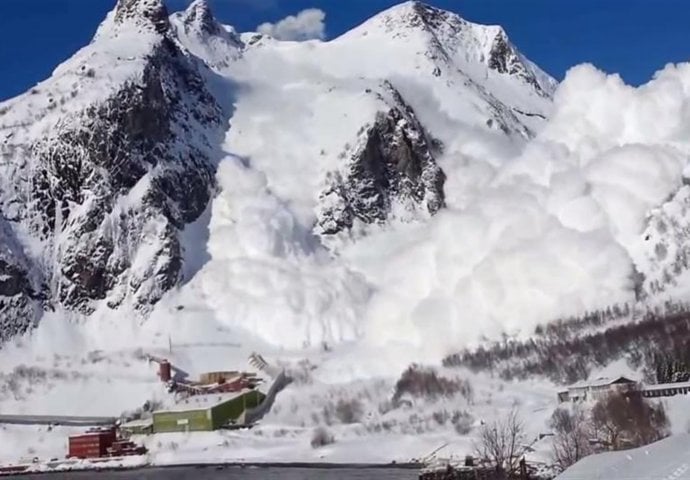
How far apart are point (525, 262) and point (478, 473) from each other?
6524 centimetres

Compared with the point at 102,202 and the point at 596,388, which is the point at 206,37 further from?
the point at 596,388

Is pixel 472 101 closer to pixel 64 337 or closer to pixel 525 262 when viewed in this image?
pixel 525 262

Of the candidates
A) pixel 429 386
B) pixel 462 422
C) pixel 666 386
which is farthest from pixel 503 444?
pixel 429 386

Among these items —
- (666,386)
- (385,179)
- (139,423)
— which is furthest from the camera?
(385,179)

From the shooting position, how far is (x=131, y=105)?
137 meters

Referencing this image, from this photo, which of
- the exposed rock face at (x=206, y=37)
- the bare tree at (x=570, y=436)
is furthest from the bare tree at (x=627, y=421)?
the exposed rock face at (x=206, y=37)

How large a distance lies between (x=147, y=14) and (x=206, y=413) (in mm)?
83561

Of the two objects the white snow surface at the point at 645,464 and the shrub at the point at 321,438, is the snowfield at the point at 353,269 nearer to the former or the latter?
the shrub at the point at 321,438

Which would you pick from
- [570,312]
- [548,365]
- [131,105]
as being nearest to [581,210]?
[570,312]

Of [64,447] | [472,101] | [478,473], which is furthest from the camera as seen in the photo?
[472,101]

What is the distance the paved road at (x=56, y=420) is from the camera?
99688 millimetres

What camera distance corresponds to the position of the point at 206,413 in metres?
91.2

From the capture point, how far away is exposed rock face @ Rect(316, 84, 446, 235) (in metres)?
142

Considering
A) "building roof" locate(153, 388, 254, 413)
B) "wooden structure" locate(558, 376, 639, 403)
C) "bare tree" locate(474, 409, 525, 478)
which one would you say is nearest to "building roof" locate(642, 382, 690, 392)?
"wooden structure" locate(558, 376, 639, 403)
